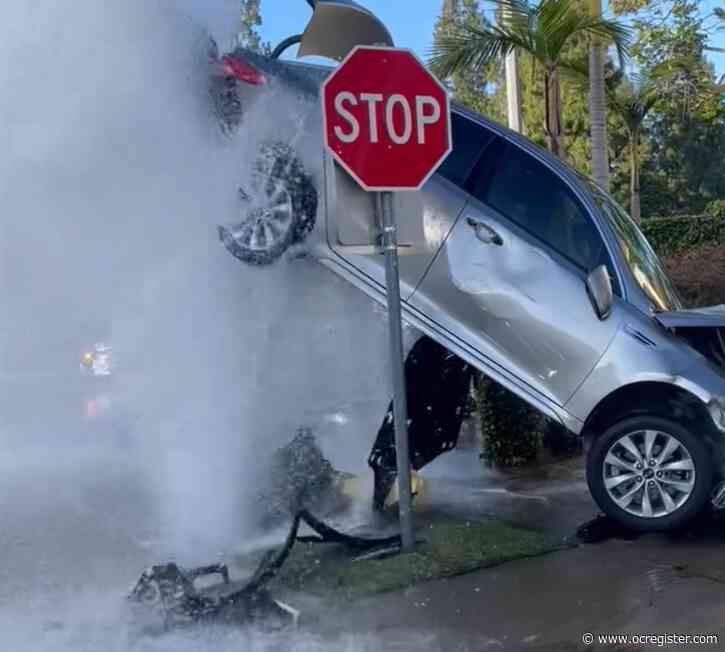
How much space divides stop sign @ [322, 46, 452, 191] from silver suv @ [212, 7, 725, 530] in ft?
0.82

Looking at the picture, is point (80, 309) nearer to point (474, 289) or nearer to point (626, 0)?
point (474, 289)

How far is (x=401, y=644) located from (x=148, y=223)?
8.92 feet

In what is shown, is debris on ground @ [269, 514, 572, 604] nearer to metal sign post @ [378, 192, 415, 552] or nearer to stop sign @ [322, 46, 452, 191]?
metal sign post @ [378, 192, 415, 552]

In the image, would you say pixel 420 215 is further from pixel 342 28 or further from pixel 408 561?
pixel 408 561

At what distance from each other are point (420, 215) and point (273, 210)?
3.07 feet

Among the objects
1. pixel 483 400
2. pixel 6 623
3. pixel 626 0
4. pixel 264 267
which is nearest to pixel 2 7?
pixel 264 267

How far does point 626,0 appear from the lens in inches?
434

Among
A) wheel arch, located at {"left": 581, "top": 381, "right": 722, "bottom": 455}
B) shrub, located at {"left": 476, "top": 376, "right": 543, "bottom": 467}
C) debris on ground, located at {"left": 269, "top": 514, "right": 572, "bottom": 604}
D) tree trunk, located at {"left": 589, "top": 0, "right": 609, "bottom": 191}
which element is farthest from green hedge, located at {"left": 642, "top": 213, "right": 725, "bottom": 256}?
debris on ground, located at {"left": 269, "top": 514, "right": 572, "bottom": 604}

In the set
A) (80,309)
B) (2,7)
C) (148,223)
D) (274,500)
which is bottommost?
(274,500)

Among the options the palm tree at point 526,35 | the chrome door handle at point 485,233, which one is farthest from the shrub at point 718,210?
the chrome door handle at point 485,233

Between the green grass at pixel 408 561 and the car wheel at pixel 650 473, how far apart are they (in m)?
0.51

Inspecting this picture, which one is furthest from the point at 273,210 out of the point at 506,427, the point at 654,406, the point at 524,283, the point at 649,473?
the point at 506,427

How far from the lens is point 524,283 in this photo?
19.6ft

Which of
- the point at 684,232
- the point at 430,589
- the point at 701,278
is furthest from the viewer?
the point at 684,232
